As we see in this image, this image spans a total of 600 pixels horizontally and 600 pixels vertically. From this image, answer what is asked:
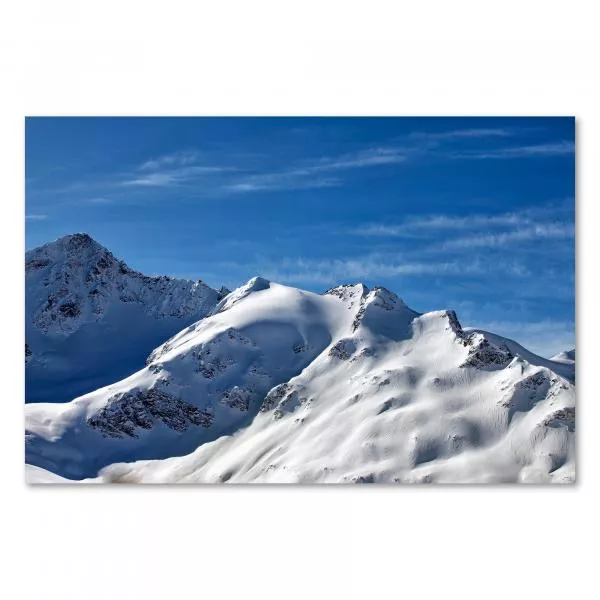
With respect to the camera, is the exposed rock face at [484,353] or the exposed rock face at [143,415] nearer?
the exposed rock face at [484,353]

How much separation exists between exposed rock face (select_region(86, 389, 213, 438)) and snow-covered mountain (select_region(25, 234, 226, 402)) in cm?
88

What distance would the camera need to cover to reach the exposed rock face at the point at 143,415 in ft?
78.5

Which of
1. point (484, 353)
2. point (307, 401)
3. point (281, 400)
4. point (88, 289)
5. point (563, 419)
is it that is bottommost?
point (281, 400)

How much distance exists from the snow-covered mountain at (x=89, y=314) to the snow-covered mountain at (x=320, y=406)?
653 millimetres

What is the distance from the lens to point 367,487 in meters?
15.5

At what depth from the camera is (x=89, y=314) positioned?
138 ft

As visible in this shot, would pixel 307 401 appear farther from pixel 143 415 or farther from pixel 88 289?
pixel 88 289

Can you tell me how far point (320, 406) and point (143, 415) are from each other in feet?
18.5

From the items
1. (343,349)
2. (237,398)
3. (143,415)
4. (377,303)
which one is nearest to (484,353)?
(377,303)

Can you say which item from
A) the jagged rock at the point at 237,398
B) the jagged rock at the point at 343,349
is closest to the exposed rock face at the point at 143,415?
the jagged rock at the point at 237,398
